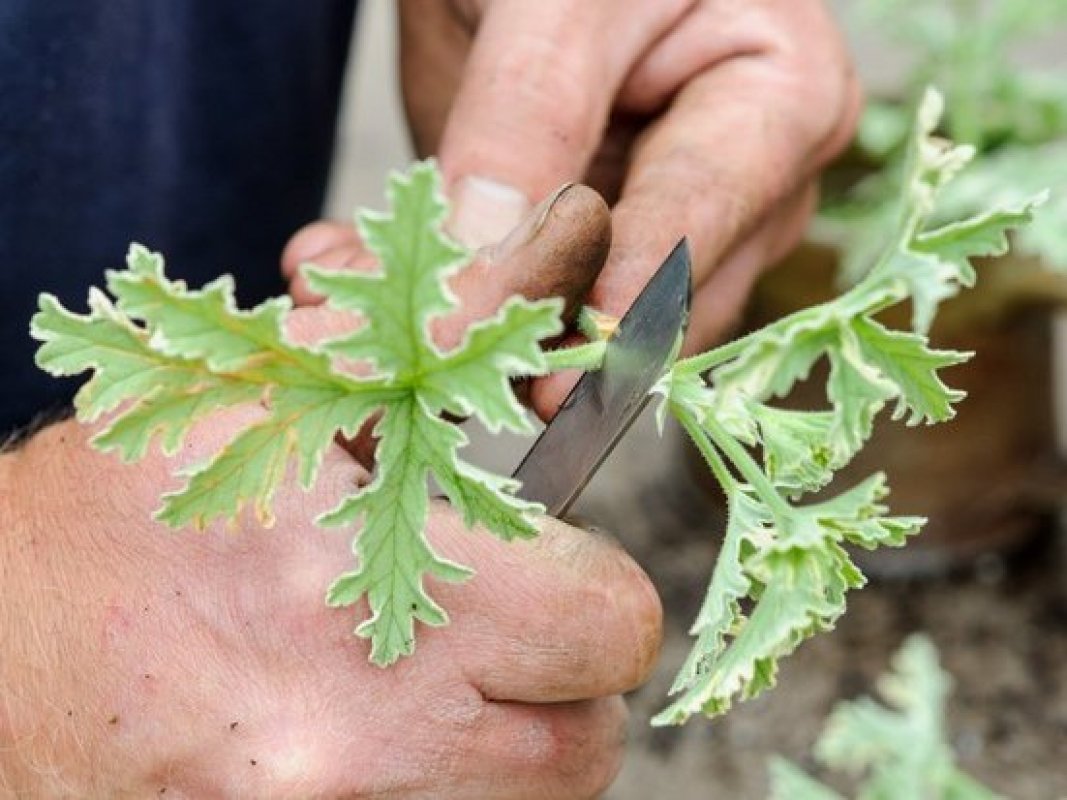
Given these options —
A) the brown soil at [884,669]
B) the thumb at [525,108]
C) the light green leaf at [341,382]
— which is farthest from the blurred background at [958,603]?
the light green leaf at [341,382]

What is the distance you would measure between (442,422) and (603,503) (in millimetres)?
1971

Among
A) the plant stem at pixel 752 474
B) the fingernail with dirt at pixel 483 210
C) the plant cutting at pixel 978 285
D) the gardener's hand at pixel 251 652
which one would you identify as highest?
the plant stem at pixel 752 474

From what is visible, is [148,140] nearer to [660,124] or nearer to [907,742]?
[660,124]

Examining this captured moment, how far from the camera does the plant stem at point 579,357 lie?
1.05m

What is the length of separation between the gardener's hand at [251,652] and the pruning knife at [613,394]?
0.15 ft

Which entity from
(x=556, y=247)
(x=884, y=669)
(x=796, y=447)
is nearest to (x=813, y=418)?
(x=796, y=447)

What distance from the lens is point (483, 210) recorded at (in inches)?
53.6

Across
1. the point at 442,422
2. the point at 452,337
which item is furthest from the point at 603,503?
the point at 442,422

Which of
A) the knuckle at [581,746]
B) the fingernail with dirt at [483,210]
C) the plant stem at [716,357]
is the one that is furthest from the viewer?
the fingernail with dirt at [483,210]

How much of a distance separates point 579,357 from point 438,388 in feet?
0.63

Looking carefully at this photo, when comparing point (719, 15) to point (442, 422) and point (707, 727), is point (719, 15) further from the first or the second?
point (707, 727)

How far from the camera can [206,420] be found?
111 centimetres

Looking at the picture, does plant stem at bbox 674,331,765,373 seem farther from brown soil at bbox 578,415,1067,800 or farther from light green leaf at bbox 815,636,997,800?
brown soil at bbox 578,415,1067,800

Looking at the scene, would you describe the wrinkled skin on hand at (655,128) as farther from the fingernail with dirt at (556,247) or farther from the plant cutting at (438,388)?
the plant cutting at (438,388)
